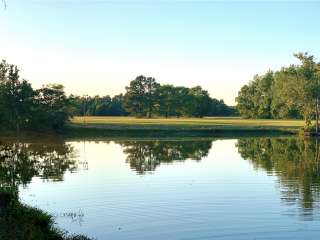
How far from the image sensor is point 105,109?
605 ft

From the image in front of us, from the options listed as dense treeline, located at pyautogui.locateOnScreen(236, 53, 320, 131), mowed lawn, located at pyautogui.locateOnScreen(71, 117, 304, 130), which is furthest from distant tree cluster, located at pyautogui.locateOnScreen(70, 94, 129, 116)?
dense treeline, located at pyautogui.locateOnScreen(236, 53, 320, 131)

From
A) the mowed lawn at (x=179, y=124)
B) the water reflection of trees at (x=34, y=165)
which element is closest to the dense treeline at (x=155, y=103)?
the mowed lawn at (x=179, y=124)

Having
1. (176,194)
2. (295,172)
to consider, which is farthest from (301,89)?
(176,194)

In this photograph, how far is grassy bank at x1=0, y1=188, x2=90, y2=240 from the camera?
15250mm

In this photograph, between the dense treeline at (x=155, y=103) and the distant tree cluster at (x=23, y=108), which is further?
the dense treeline at (x=155, y=103)

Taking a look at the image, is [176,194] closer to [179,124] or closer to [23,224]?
[23,224]

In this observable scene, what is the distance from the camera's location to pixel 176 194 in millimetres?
28641

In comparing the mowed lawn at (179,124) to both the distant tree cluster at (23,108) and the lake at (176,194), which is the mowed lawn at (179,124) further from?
the lake at (176,194)

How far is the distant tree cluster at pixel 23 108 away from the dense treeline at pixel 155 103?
80.4 meters

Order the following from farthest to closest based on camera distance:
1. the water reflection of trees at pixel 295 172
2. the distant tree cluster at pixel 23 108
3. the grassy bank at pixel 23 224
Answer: the distant tree cluster at pixel 23 108, the water reflection of trees at pixel 295 172, the grassy bank at pixel 23 224

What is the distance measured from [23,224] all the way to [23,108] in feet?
233

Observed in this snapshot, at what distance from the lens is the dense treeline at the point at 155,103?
175 metres

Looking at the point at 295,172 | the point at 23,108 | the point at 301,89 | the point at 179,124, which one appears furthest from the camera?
the point at 179,124

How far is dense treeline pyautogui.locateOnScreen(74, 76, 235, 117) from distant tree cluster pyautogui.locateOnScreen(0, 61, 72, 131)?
8039 cm
